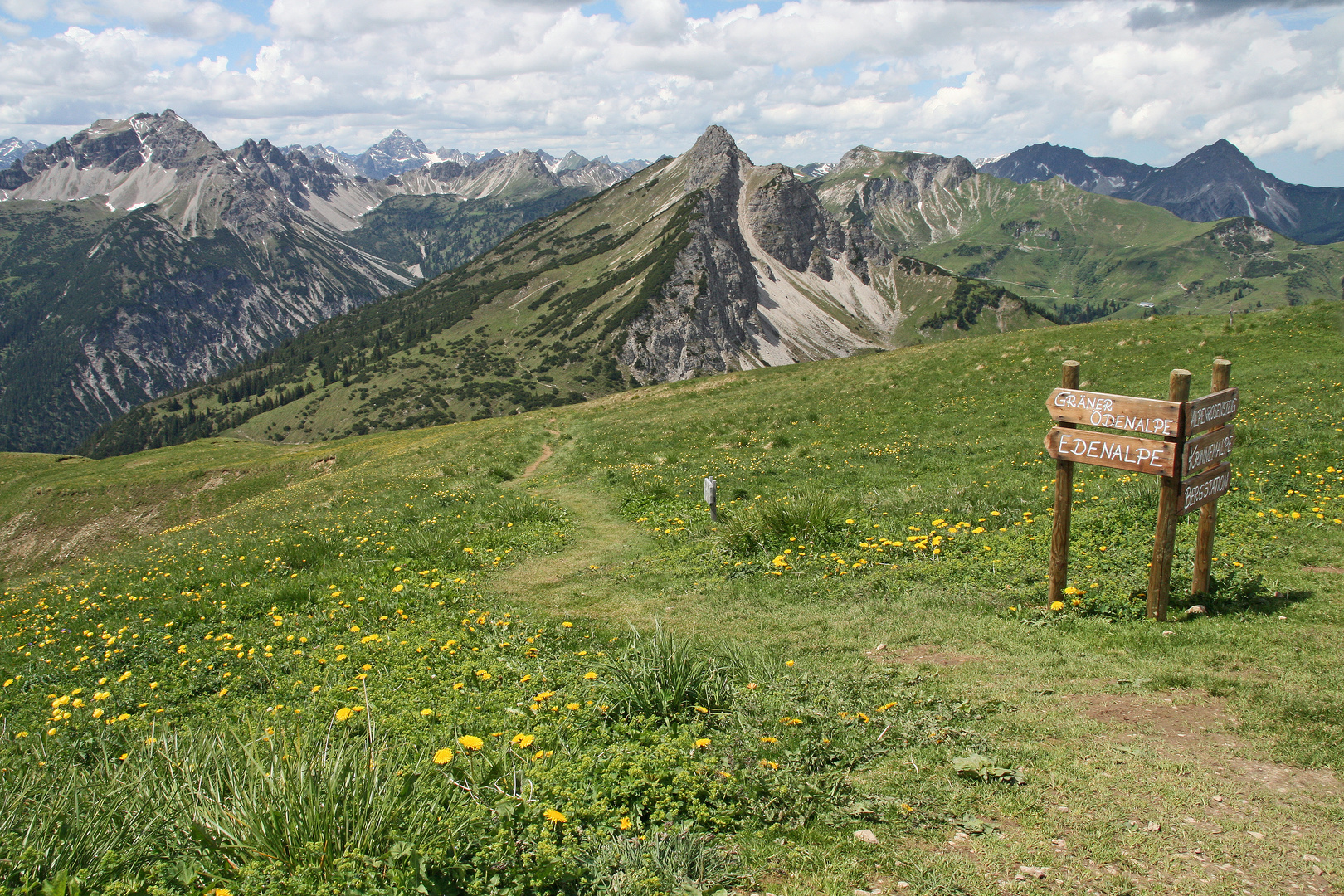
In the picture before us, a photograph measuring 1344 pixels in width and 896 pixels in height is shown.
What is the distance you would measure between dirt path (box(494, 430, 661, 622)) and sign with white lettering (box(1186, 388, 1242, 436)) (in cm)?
864

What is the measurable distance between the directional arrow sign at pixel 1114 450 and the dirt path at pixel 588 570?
715 cm

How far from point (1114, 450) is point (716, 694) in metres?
6.78

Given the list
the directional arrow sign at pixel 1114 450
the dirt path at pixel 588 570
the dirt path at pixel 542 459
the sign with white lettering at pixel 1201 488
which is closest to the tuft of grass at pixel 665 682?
the dirt path at pixel 588 570

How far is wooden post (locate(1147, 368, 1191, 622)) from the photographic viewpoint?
978cm

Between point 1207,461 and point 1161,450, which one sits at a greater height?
point 1161,450

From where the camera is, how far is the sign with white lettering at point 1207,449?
9.91 meters

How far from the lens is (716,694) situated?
8.33 meters

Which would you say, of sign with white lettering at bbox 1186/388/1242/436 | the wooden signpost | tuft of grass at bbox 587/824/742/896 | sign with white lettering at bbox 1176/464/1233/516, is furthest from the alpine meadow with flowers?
sign with white lettering at bbox 1186/388/1242/436

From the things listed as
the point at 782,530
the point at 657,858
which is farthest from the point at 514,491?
the point at 657,858

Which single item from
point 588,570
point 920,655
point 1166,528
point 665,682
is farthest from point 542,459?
point 1166,528

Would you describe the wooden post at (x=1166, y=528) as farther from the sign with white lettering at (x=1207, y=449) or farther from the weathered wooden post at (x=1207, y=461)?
the weathered wooden post at (x=1207, y=461)

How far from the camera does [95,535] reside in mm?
60875

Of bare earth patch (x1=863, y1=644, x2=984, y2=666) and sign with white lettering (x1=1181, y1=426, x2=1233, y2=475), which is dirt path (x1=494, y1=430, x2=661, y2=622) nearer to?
bare earth patch (x1=863, y1=644, x2=984, y2=666)

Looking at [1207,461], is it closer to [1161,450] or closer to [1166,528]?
[1161,450]
